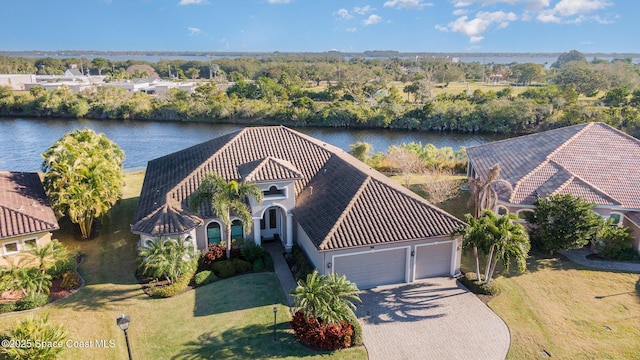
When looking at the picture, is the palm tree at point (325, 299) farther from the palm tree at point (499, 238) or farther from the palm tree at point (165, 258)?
the palm tree at point (165, 258)

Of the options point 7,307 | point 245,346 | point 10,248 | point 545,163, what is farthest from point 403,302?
point 10,248

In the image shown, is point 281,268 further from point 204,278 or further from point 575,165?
point 575,165

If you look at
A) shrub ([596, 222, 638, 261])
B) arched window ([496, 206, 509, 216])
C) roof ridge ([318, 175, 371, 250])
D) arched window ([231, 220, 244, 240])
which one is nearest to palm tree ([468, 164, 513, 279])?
arched window ([496, 206, 509, 216])

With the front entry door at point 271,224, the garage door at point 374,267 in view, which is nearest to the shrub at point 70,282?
the front entry door at point 271,224

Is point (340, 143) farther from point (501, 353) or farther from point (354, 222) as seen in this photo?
point (501, 353)

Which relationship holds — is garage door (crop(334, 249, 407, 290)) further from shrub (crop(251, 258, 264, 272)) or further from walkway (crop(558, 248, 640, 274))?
walkway (crop(558, 248, 640, 274))
